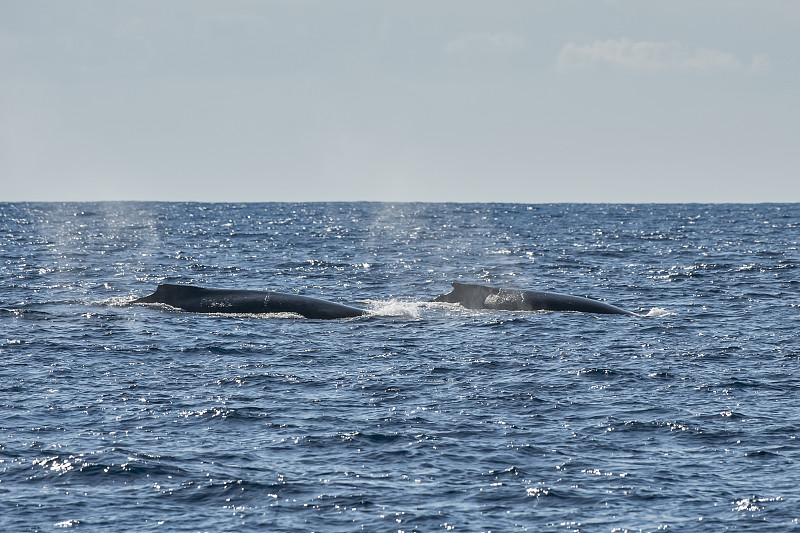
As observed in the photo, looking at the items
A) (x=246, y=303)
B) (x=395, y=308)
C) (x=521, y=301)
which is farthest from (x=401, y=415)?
(x=521, y=301)

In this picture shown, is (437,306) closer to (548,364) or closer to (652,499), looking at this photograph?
(548,364)

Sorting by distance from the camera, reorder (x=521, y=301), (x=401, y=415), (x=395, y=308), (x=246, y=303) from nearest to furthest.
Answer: (x=401, y=415) → (x=246, y=303) → (x=521, y=301) → (x=395, y=308)

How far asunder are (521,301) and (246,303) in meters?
9.86

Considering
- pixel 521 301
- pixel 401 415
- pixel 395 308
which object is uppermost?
pixel 521 301

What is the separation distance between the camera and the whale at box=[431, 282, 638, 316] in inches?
1351

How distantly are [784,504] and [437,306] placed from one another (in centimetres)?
2159

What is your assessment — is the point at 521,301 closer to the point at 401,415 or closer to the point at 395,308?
the point at 395,308

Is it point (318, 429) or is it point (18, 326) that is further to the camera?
point (18, 326)

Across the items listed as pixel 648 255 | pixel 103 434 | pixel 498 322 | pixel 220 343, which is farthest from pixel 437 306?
pixel 648 255

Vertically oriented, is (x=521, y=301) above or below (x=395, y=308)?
above

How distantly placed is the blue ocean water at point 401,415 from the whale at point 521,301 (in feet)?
3.32

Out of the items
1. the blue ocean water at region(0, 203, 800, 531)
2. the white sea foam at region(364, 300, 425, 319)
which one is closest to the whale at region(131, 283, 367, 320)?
the blue ocean water at region(0, 203, 800, 531)

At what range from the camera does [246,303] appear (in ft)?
111

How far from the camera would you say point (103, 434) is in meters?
18.1
